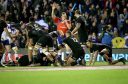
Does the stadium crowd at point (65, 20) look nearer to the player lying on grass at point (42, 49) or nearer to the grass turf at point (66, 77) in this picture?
the player lying on grass at point (42, 49)

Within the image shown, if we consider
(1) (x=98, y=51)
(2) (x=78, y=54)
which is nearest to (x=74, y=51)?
(2) (x=78, y=54)

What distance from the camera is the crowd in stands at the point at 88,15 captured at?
1838 centimetres

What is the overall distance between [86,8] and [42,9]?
7.17ft

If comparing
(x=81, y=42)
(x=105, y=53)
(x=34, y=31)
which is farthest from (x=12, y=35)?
(x=105, y=53)

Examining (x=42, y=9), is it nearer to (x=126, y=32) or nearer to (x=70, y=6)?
(x=70, y=6)

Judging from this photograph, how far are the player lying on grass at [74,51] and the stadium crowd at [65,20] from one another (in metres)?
0.70

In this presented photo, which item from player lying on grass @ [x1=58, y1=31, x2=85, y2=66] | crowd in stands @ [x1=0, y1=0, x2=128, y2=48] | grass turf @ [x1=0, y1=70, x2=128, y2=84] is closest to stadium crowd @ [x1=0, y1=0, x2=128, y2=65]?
crowd in stands @ [x1=0, y1=0, x2=128, y2=48]

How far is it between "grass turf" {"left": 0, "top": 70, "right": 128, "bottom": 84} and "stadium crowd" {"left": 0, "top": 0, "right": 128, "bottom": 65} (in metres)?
3.36

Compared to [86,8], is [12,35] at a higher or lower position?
lower

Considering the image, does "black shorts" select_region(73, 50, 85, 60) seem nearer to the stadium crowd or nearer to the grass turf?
the stadium crowd

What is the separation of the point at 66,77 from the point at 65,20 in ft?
20.7

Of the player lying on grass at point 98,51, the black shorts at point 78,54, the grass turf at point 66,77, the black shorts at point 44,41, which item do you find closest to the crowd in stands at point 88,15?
the player lying on grass at point 98,51

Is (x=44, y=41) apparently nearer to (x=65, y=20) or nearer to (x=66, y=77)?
(x=65, y=20)

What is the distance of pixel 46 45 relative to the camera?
48.5ft
